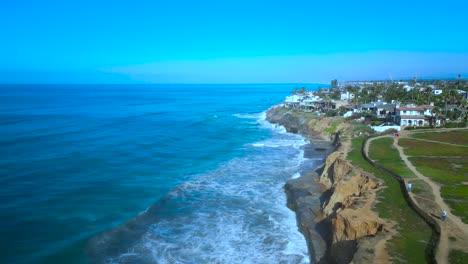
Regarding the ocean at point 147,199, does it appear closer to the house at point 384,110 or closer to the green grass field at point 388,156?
the green grass field at point 388,156

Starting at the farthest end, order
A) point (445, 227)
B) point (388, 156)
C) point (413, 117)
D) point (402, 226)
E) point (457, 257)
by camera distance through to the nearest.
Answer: point (413, 117)
point (388, 156)
point (402, 226)
point (445, 227)
point (457, 257)

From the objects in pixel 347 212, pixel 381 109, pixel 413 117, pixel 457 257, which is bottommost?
pixel 457 257

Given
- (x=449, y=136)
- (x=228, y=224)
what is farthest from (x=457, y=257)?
(x=449, y=136)

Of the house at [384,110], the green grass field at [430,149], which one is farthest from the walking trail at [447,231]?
the house at [384,110]

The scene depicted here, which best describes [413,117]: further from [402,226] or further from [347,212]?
[347,212]

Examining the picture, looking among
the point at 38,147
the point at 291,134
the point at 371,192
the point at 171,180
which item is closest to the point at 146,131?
the point at 38,147

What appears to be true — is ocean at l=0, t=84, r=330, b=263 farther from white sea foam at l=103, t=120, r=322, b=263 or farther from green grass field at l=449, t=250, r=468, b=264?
green grass field at l=449, t=250, r=468, b=264

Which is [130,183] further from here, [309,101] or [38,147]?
[309,101]
